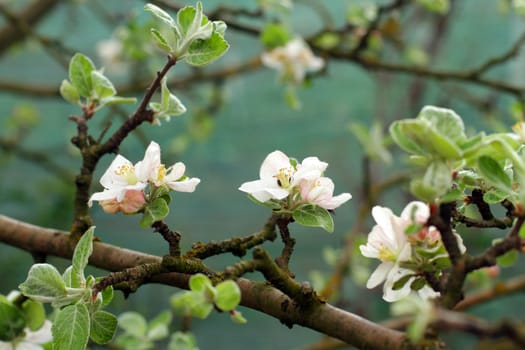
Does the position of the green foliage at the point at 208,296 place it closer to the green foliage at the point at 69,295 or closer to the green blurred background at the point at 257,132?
the green foliage at the point at 69,295

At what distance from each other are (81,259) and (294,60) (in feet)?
2.54

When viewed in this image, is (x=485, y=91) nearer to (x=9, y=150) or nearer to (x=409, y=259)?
(x=9, y=150)

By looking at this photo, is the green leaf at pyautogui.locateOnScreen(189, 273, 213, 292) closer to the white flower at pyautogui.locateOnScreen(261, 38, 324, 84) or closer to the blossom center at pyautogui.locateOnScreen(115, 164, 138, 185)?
the blossom center at pyautogui.locateOnScreen(115, 164, 138, 185)

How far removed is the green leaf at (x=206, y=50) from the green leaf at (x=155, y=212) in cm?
9

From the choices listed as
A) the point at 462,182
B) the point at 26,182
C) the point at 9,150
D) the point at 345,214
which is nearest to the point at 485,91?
the point at 345,214

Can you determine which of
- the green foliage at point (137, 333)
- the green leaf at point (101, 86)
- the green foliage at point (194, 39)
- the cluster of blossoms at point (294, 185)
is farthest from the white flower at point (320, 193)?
the green foliage at point (137, 333)

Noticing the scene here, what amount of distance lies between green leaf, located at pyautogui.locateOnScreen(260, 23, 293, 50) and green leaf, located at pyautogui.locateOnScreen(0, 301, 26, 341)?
59 centimetres

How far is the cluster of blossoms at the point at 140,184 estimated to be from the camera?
404mm

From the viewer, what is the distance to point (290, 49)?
111 cm

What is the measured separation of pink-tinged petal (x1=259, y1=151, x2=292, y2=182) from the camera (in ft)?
1.38

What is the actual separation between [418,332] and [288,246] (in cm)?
18

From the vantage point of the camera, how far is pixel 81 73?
55cm

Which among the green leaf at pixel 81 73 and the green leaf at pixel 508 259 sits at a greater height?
the green leaf at pixel 81 73

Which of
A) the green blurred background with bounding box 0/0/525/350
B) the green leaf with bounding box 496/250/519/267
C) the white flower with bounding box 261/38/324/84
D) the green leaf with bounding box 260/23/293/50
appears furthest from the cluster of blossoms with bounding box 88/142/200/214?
the green blurred background with bounding box 0/0/525/350
